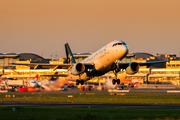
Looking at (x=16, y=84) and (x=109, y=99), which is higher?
(x=16, y=84)

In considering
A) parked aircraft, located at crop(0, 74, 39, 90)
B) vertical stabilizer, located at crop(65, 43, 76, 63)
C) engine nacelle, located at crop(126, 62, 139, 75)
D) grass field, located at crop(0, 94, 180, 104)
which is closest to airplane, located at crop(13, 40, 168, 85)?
engine nacelle, located at crop(126, 62, 139, 75)

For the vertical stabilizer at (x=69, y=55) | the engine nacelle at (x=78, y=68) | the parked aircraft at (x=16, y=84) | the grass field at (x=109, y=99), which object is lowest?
the grass field at (x=109, y=99)

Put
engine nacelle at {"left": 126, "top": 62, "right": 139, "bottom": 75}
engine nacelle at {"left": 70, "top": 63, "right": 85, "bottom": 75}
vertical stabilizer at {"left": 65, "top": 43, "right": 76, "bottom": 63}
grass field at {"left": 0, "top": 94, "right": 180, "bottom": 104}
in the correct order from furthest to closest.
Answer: vertical stabilizer at {"left": 65, "top": 43, "right": 76, "bottom": 63}
engine nacelle at {"left": 126, "top": 62, "right": 139, "bottom": 75}
engine nacelle at {"left": 70, "top": 63, "right": 85, "bottom": 75}
grass field at {"left": 0, "top": 94, "right": 180, "bottom": 104}

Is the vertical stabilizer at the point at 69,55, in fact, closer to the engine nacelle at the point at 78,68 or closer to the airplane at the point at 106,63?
the airplane at the point at 106,63

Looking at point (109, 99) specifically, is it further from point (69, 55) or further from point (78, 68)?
point (69, 55)

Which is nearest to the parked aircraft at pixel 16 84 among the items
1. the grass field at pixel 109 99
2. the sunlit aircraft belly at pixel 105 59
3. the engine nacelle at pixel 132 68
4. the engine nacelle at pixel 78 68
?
the grass field at pixel 109 99

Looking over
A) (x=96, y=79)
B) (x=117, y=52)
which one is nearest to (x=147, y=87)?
(x=96, y=79)

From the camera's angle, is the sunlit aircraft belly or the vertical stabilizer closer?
the sunlit aircraft belly

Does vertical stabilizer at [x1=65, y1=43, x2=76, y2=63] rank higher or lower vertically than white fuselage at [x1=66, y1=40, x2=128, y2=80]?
higher

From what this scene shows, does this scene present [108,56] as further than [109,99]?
No

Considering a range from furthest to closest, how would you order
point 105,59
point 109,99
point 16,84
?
point 16,84, point 109,99, point 105,59

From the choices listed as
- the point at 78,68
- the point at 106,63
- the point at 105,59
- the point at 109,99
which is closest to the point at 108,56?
the point at 105,59

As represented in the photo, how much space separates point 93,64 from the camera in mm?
56781

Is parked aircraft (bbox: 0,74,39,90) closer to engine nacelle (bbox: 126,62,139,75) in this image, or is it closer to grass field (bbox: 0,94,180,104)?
grass field (bbox: 0,94,180,104)
